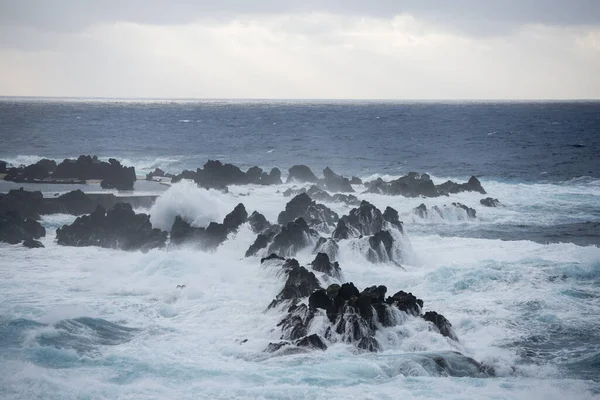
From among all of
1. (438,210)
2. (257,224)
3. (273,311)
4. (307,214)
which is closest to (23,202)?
(257,224)

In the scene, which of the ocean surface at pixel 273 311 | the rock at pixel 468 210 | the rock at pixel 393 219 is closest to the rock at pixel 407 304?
the ocean surface at pixel 273 311

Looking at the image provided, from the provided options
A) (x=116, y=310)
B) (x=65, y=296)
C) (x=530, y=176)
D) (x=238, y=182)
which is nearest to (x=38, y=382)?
(x=116, y=310)

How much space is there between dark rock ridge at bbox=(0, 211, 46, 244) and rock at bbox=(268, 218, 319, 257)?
10159 millimetres

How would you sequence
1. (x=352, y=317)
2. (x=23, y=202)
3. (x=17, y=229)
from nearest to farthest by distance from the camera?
(x=352, y=317) < (x=17, y=229) < (x=23, y=202)

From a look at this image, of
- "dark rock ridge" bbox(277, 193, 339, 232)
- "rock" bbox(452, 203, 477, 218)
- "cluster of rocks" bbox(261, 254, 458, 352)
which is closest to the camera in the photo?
"cluster of rocks" bbox(261, 254, 458, 352)

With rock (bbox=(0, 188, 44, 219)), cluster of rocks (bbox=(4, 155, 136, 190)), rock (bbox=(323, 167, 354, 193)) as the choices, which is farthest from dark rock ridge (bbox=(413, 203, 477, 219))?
rock (bbox=(0, 188, 44, 219))

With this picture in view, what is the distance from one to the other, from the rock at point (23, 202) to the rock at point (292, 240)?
41.4 ft

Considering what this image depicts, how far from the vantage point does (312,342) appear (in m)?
15.6

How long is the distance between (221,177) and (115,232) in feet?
50.2

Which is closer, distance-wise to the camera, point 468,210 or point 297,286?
point 297,286

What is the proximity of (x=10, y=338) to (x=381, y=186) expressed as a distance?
28.5 metres

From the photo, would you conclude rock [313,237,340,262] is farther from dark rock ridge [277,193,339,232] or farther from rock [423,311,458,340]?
rock [423,311,458,340]

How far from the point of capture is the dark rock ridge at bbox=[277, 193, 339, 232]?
96.3 feet

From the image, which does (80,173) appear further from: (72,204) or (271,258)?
(271,258)
